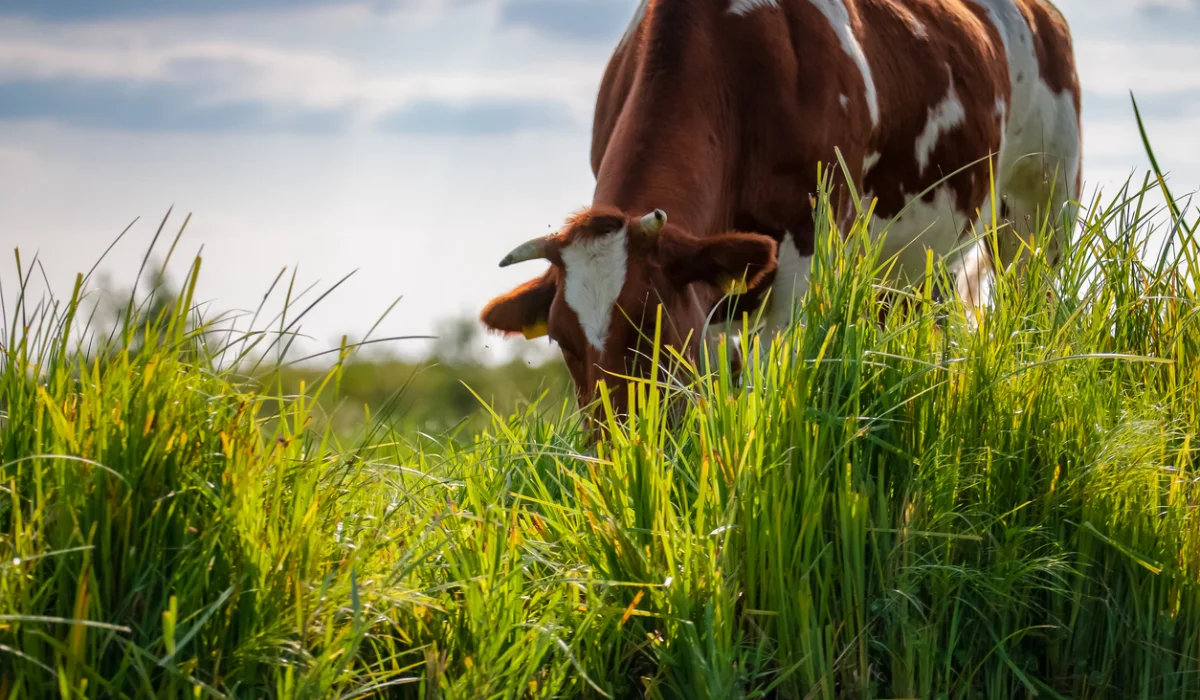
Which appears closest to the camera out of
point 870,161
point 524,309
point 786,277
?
point 524,309

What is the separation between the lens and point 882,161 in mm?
5879

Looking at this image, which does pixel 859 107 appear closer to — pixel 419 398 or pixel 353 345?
pixel 419 398

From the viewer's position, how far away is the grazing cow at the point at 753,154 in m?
4.19

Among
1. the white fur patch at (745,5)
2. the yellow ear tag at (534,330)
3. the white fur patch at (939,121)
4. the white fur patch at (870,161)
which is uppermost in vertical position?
the white fur patch at (745,5)

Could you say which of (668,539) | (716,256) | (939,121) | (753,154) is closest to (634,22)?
(753,154)

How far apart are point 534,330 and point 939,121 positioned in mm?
2903

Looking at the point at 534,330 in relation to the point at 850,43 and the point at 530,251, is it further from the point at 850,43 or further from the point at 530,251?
the point at 850,43

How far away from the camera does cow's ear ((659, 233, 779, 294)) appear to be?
4.25 metres

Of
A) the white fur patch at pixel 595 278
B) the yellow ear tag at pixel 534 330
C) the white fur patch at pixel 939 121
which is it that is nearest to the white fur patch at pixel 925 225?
the white fur patch at pixel 939 121

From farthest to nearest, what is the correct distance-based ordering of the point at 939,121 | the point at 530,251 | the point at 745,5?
1. the point at 939,121
2. the point at 745,5
3. the point at 530,251

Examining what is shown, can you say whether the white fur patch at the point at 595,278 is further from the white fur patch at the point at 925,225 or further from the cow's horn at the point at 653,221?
the white fur patch at the point at 925,225

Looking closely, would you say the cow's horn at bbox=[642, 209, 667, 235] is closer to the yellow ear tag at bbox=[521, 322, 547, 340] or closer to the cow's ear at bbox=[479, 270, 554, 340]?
the cow's ear at bbox=[479, 270, 554, 340]

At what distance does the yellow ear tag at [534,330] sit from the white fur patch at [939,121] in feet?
8.42

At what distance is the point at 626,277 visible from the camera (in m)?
4.13
